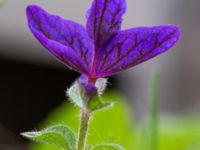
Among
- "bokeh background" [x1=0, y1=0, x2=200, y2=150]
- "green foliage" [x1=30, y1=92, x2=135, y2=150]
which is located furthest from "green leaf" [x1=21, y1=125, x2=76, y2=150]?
"bokeh background" [x1=0, y1=0, x2=200, y2=150]

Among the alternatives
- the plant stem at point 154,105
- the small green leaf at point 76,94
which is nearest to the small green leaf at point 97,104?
the small green leaf at point 76,94

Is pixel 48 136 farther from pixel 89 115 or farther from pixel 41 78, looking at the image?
pixel 41 78

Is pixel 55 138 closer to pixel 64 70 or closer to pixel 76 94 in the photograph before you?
pixel 76 94

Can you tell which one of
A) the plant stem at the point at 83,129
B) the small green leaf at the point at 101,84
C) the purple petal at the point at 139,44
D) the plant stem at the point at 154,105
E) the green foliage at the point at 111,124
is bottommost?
the green foliage at the point at 111,124

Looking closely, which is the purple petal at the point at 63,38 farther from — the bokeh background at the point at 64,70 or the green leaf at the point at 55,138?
the bokeh background at the point at 64,70

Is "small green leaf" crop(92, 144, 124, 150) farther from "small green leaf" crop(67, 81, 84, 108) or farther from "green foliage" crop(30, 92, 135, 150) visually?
"green foliage" crop(30, 92, 135, 150)

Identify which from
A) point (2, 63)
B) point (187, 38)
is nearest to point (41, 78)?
point (2, 63)
